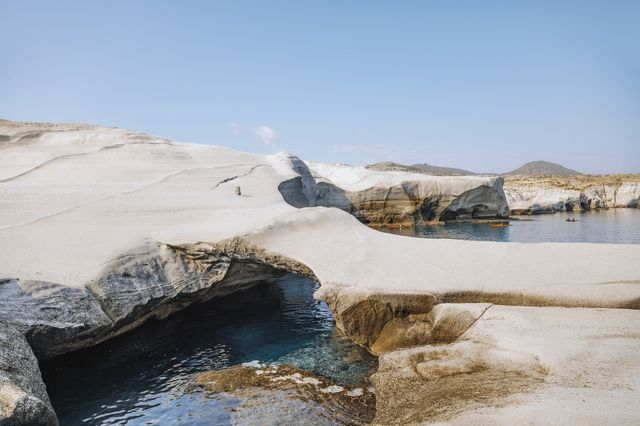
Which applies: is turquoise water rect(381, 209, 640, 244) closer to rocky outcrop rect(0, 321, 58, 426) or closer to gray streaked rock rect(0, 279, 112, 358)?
gray streaked rock rect(0, 279, 112, 358)

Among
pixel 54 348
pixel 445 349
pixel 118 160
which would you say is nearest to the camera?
pixel 445 349

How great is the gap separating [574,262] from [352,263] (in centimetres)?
542

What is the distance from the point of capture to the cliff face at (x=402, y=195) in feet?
149

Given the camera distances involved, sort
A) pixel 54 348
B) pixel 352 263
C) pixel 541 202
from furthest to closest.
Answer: pixel 541 202 < pixel 352 263 < pixel 54 348

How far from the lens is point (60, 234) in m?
15.3

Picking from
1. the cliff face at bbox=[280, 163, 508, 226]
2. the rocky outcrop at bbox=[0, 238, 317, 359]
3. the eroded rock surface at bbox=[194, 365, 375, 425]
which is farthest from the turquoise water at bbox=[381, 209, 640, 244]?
the eroded rock surface at bbox=[194, 365, 375, 425]

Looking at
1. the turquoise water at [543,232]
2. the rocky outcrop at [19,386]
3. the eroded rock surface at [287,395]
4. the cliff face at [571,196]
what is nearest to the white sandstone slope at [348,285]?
the rocky outcrop at [19,386]

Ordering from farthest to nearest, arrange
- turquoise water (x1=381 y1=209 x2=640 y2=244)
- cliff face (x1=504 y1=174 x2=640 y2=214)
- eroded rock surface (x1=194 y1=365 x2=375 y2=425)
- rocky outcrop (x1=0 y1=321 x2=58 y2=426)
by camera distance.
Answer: cliff face (x1=504 y1=174 x2=640 y2=214) < turquoise water (x1=381 y1=209 x2=640 y2=244) < eroded rock surface (x1=194 y1=365 x2=375 y2=425) < rocky outcrop (x1=0 y1=321 x2=58 y2=426)

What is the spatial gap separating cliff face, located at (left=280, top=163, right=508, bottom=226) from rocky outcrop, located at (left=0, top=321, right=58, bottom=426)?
34.9 meters

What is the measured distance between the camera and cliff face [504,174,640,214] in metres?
66.4

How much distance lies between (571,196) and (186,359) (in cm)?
6803

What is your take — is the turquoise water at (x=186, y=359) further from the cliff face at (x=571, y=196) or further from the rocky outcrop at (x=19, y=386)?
the cliff face at (x=571, y=196)

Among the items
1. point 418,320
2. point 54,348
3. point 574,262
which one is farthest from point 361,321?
point 54,348

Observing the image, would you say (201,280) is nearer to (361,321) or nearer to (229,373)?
(229,373)
